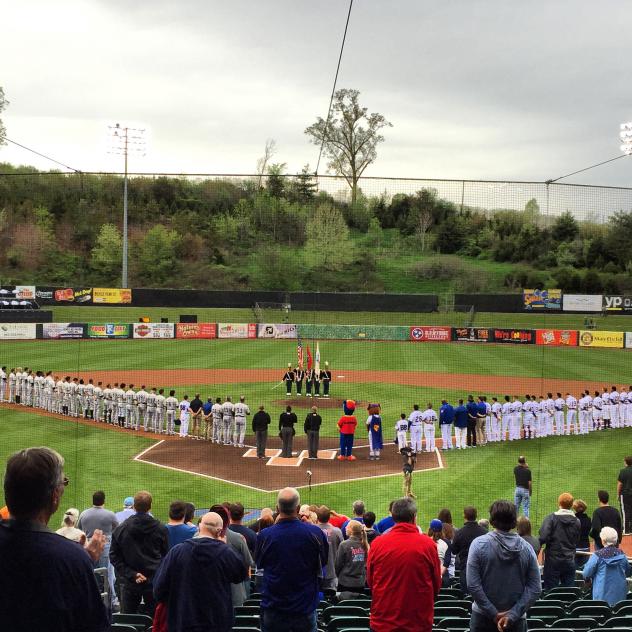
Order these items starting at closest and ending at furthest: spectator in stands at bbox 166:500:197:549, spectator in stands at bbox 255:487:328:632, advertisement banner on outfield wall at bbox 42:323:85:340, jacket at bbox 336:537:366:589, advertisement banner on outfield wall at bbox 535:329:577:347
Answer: spectator in stands at bbox 255:487:328:632 < spectator in stands at bbox 166:500:197:549 < jacket at bbox 336:537:366:589 < advertisement banner on outfield wall at bbox 42:323:85:340 < advertisement banner on outfield wall at bbox 535:329:577:347

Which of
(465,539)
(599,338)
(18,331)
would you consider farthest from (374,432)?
(599,338)

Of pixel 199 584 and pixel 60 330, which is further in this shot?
pixel 60 330

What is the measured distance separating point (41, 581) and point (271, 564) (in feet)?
8.30

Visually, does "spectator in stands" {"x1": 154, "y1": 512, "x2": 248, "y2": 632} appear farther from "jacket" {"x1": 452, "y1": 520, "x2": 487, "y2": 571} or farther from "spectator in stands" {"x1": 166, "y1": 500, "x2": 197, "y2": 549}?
"jacket" {"x1": 452, "y1": 520, "x2": 487, "y2": 571}

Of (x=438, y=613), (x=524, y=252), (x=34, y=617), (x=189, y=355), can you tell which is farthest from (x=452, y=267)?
(x=34, y=617)

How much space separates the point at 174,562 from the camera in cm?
407

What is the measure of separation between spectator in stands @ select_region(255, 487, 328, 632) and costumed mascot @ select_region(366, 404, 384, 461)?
1311 cm

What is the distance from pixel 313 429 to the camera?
17.7 meters

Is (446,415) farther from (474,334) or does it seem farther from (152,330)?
(152,330)

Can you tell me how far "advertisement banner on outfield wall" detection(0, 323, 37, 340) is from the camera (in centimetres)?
3906

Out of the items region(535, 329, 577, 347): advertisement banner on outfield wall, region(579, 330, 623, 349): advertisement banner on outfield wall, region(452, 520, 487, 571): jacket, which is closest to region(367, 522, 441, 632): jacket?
region(452, 520, 487, 571): jacket

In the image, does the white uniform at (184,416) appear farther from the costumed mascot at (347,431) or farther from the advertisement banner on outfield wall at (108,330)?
the advertisement banner on outfield wall at (108,330)

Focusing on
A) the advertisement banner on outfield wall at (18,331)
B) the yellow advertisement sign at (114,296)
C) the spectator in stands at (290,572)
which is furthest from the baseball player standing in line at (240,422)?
the advertisement banner on outfield wall at (18,331)

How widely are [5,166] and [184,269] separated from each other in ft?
92.7
